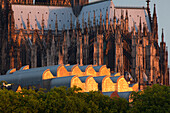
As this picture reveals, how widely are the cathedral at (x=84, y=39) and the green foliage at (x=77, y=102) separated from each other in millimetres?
39249

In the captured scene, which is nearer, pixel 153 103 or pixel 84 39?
pixel 153 103

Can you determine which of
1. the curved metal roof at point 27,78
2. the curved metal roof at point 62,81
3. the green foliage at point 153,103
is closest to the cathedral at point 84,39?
the curved metal roof at point 27,78

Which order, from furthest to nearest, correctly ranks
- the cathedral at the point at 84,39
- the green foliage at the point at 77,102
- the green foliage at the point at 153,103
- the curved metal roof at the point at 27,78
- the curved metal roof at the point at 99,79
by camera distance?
the cathedral at the point at 84,39, the curved metal roof at the point at 27,78, the curved metal roof at the point at 99,79, the green foliage at the point at 153,103, the green foliage at the point at 77,102

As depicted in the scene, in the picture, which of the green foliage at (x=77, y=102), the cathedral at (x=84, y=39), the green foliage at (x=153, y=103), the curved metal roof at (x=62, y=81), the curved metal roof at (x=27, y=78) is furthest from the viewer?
the cathedral at (x=84, y=39)

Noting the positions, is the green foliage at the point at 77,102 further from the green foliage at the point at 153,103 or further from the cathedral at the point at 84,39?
the cathedral at the point at 84,39

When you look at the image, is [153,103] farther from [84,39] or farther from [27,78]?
[84,39]

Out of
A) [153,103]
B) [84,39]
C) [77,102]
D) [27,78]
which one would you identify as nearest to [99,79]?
[27,78]

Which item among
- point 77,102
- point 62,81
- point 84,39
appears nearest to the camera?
point 77,102

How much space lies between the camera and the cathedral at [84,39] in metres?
100

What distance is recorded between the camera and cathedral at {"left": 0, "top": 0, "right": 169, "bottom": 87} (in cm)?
10031

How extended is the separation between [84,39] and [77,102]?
4971 centimetres

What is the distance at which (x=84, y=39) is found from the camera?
103 metres

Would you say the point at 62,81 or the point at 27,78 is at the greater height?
the point at 62,81

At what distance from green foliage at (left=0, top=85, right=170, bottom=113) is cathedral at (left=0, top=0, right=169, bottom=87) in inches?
1545
